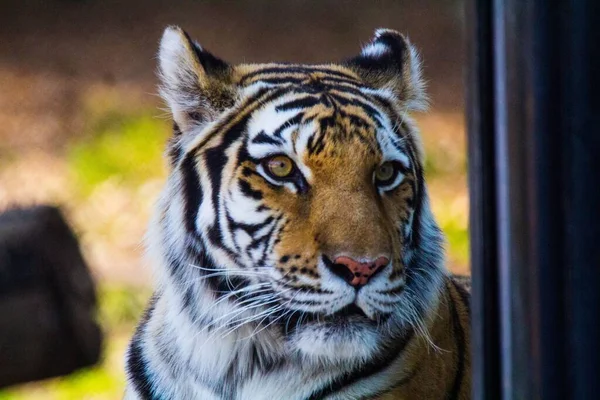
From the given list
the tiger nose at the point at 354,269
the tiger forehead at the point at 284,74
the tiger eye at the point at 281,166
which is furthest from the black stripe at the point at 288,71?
the tiger nose at the point at 354,269

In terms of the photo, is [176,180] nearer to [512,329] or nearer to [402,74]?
[402,74]

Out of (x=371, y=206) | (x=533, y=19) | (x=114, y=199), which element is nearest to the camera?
(x=533, y=19)

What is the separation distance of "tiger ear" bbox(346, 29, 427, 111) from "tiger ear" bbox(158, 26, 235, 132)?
17 centimetres

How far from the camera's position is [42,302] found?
48.4 inches

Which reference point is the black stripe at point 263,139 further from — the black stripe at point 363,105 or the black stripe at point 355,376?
the black stripe at point 355,376

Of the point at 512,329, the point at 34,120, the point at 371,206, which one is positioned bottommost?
the point at 512,329

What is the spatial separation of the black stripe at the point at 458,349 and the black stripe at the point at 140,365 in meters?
0.40

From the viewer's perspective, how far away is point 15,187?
1146 mm

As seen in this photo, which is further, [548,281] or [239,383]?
[239,383]

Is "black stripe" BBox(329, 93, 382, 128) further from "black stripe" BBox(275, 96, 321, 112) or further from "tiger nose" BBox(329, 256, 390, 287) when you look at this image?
"tiger nose" BBox(329, 256, 390, 287)

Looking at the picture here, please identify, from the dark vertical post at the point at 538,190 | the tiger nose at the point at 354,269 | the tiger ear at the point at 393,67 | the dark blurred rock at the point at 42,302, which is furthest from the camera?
the dark blurred rock at the point at 42,302

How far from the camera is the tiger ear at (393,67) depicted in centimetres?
106

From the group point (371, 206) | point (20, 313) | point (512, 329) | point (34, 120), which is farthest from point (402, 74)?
point (20, 313)

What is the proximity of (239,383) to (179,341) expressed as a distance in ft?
0.32
